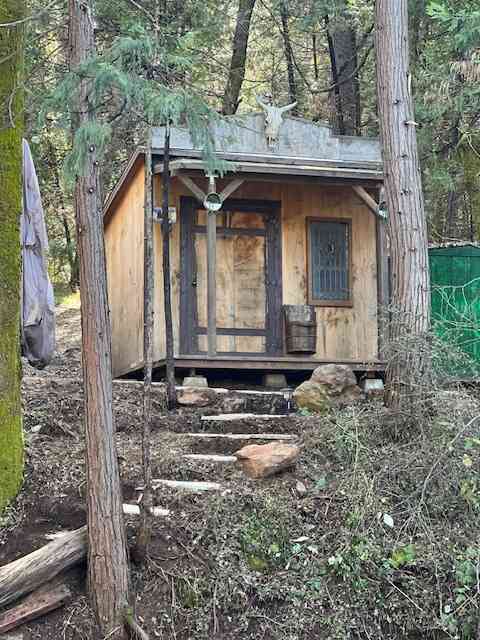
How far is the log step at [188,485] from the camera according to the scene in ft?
19.4

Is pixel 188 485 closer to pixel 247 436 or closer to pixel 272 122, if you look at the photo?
pixel 247 436

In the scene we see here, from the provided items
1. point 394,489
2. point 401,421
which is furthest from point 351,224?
point 394,489

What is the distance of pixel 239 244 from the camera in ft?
35.2

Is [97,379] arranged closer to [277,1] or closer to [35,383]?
[35,383]

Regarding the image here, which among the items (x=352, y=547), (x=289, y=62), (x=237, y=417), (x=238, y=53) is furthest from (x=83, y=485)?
(x=289, y=62)

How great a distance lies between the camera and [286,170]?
9961mm

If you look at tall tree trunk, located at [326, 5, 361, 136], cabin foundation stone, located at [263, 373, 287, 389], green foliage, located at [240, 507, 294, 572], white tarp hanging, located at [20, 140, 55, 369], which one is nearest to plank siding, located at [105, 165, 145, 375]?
cabin foundation stone, located at [263, 373, 287, 389]

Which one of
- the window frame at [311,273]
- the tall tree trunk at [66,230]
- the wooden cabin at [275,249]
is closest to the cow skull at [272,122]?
the wooden cabin at [275,249]

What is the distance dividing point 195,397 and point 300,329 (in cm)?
238

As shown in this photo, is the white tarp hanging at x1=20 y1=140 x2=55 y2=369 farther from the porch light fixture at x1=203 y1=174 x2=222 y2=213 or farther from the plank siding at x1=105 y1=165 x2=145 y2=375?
the plank siding at x1=105 y1=165 x2=145 y2=375

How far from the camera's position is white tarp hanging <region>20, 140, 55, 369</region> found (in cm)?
593

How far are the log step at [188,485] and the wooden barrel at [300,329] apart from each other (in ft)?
14.7

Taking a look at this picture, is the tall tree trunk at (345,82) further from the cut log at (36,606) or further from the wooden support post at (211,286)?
the cut log at (36,606)

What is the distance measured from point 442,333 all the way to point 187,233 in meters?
4.50
